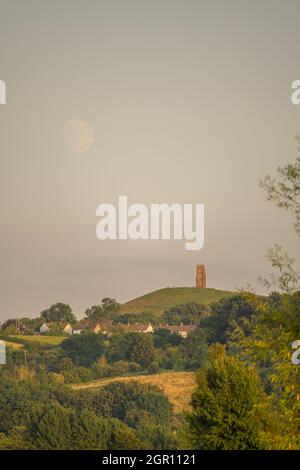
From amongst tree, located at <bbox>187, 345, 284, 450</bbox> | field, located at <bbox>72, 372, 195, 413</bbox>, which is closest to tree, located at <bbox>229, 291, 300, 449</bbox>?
tree, located at <bbox>187, 345, 284, 450</bbox>

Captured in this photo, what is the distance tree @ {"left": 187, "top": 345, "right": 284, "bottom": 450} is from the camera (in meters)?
53.3

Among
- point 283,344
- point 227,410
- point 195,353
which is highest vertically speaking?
point 283,344

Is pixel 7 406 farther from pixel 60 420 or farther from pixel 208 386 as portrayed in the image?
pixel 208 386

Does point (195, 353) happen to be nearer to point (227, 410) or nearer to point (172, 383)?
point (172, 383)

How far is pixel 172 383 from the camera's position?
169000 mm

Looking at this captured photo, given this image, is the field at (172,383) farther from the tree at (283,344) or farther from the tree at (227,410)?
the tree at (283,344)

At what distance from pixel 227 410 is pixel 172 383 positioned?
115m

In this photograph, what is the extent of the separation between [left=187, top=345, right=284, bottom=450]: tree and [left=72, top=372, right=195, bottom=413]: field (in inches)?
3861

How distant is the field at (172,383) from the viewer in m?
158

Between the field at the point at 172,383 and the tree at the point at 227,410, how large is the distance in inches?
3861

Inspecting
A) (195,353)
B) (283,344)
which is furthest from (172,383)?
(283,344)

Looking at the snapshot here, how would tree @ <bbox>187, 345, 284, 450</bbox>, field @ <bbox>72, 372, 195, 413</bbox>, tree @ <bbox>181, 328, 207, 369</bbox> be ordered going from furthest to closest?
tree @ <bbox>181, 328, 207, 369</bbox> → field @ <bbox>72, 372, 195, 413</bbox> → tree @ <bbox>187, 345, 284, 450</bbox>

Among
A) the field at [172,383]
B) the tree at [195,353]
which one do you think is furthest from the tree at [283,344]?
the tree at [195,353]

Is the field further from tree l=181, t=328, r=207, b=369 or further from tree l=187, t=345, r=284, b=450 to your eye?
tree l=187, t=345, r=284, b=450
